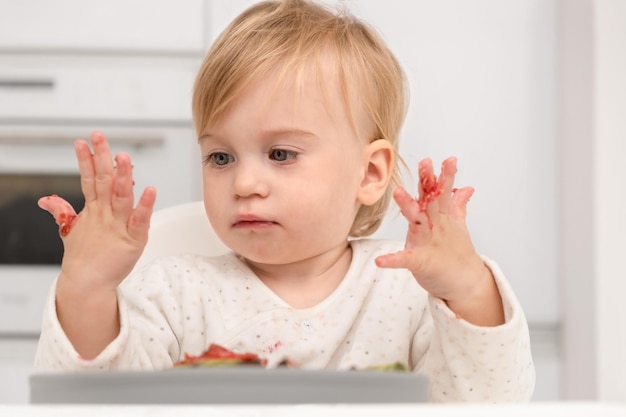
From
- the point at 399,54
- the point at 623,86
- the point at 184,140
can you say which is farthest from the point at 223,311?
the point at 623,86

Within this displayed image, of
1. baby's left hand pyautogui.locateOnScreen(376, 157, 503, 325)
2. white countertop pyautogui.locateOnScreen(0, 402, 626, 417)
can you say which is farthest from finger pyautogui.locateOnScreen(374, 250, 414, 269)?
white countertop pyautogui.locateOnScreen(0, 402, 626, 417)

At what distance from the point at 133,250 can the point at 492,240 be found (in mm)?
1010

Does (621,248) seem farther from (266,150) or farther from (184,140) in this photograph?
(266,150)

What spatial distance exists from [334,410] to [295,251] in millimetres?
551

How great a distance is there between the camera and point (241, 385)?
1.33ft

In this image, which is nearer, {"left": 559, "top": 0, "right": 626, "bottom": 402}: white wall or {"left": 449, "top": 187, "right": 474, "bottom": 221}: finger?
{"left": 449, "top": 187, "right": 474, "bottom": 221}: finger

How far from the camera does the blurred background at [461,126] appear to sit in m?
1.56

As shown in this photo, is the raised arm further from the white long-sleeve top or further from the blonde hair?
the blonde hair

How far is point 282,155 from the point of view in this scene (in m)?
0.87

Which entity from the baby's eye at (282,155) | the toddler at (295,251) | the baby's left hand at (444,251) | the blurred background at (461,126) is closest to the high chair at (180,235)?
the toddler at (295,251)

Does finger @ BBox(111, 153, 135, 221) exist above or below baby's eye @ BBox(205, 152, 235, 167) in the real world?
below

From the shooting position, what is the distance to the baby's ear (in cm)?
96

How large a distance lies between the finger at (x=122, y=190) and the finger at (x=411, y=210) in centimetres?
21

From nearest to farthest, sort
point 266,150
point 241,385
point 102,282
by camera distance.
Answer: point 241,385, point 102,282, point 266,150
